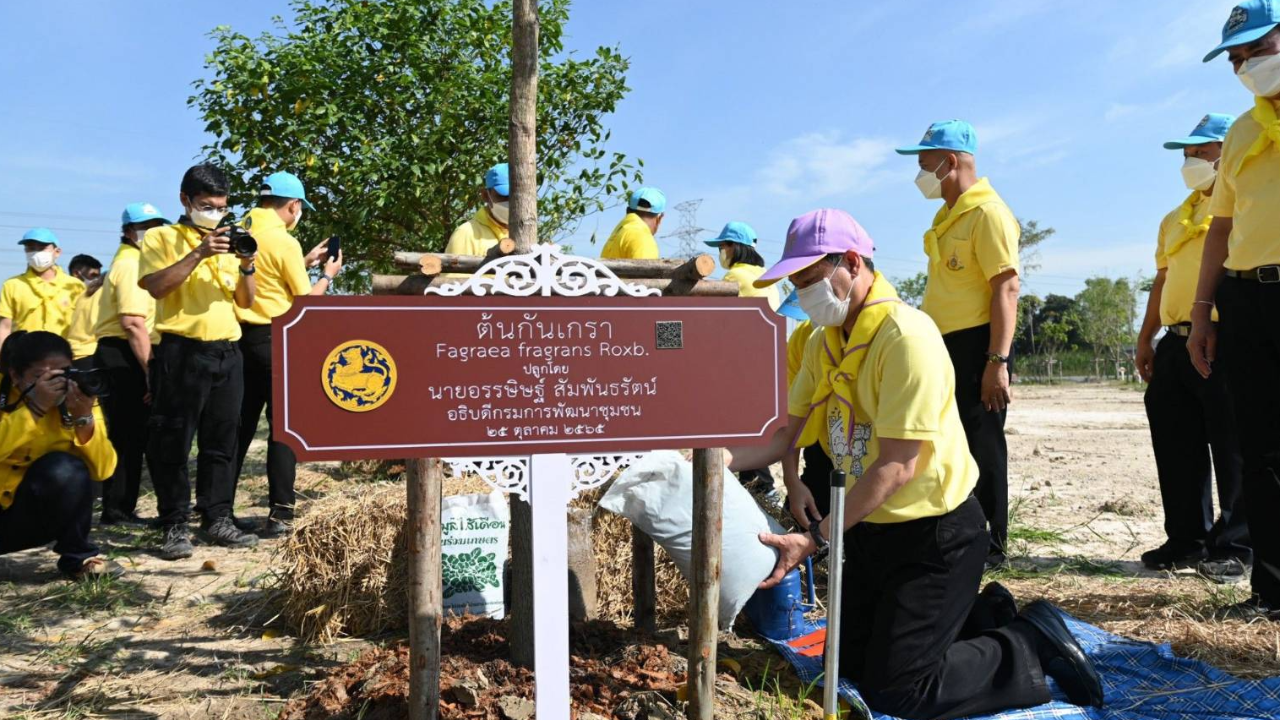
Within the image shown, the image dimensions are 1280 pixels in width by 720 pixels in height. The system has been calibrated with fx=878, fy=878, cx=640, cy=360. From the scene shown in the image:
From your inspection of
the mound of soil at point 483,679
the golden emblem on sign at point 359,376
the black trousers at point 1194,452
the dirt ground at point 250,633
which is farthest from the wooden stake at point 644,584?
the black trousers at point 1194,452

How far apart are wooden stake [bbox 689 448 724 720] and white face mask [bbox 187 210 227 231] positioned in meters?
3.41

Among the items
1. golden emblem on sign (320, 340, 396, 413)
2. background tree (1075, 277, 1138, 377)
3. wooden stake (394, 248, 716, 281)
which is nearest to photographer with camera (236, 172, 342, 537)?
wooden stake (394, 248, 716, 281)

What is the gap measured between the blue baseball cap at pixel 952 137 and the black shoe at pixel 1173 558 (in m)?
2.25

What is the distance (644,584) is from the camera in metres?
3.50

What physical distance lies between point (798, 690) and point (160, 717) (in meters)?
2.06

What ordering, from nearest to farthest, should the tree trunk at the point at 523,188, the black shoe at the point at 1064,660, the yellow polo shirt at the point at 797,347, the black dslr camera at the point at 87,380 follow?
the tree trunk at the point at 523,188 → the black shoe at the point at 1064,660 → the yellow polo shirt at the point at 797,347 → the black dslr camera at the point at 87,380

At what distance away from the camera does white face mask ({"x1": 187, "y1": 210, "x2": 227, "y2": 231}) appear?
4.70m

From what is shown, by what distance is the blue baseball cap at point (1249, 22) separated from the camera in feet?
10.3

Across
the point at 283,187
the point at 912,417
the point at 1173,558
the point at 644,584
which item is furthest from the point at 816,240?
the point at 283,187

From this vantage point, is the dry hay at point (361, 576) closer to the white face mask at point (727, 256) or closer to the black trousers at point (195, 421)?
the black trousers at point (195, 421)

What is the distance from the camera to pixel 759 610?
3545 millimetres

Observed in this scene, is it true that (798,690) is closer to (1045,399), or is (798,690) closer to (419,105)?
(419,105)

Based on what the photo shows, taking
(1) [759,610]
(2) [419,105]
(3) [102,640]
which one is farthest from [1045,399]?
(3) [102,640]

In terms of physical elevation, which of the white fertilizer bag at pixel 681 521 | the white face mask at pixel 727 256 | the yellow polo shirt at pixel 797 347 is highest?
the white face mask at pixel 727 256
